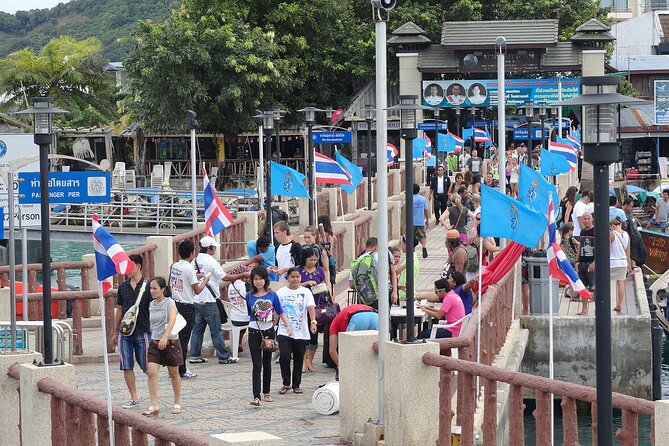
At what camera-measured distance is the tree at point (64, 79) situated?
64125mm

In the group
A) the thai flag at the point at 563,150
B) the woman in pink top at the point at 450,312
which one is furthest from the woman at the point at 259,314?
the thai flag at the point at 563,150

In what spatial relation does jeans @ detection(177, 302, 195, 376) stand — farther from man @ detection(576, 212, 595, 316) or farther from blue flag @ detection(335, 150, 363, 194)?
blue flag @ detection(335, 150, 363, 194)

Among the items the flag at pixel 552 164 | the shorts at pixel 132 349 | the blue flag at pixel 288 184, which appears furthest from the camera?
the flag at pixel 552 164

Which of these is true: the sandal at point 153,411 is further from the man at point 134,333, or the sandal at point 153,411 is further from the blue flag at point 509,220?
the blue flag at point 509,220

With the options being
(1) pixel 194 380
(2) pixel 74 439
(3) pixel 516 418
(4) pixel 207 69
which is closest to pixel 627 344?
(1) pixel 194 380

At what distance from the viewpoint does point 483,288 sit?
15.5 m

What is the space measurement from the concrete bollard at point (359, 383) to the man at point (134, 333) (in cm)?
249

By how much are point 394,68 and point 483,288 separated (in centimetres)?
3912

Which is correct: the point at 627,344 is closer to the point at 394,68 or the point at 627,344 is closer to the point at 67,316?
the point at 67,316

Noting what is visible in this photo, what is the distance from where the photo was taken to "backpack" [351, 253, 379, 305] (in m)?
15.8

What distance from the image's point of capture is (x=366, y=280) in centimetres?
1584

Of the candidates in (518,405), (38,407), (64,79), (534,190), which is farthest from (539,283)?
(64,79)

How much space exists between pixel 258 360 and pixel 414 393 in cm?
298

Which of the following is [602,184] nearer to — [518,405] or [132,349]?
[518,405]
